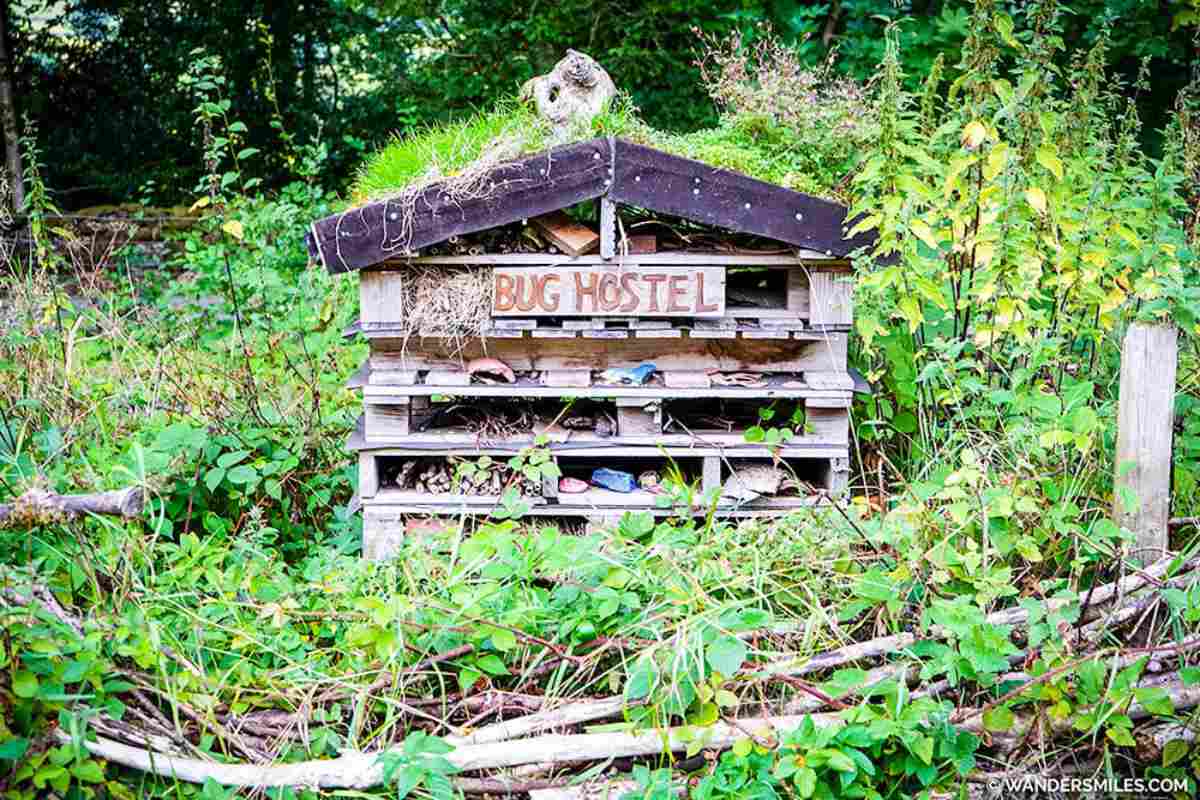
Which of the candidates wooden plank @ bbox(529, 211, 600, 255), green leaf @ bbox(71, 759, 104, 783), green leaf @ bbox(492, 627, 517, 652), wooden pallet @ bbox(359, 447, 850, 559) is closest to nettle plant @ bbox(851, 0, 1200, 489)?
wooden pallet @ bbox(359, 447, 850, 559)

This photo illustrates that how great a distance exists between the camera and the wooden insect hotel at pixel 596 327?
468cm

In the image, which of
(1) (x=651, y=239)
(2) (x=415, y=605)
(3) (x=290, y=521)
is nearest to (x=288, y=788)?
(2) (x=415, y=605)

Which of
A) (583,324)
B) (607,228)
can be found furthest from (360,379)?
(607,228)

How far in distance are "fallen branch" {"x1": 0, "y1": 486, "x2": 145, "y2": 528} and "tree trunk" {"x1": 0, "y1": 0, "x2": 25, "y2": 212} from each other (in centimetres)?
926

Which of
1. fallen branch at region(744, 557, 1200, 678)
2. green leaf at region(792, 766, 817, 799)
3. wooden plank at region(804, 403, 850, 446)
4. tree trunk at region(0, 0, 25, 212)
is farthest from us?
tree trunk at region(0, 0, 25, 212)

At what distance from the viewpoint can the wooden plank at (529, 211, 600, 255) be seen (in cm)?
477

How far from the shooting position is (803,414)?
203 inches

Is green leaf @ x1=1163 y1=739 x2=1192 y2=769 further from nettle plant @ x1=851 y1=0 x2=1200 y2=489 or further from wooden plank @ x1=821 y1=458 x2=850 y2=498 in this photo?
wooden plank @ x1=821 y1=458 x2=850 y2=498

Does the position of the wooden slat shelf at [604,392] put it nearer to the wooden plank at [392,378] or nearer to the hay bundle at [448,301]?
the wooden plank at [392,378]

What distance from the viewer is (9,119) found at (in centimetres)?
1195

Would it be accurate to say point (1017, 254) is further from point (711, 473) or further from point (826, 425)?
point (711, 473)

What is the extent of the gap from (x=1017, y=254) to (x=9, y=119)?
11.1 m

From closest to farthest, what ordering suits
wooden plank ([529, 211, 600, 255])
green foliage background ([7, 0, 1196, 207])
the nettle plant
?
the nettle plant → wooden plank ([529, 211, 600, 255]) → green foliage background ([7, 0, 1196, 207])

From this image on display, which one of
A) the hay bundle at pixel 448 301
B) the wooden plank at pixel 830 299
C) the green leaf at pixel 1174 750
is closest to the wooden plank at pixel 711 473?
the wooden plank at pixel 830 299
